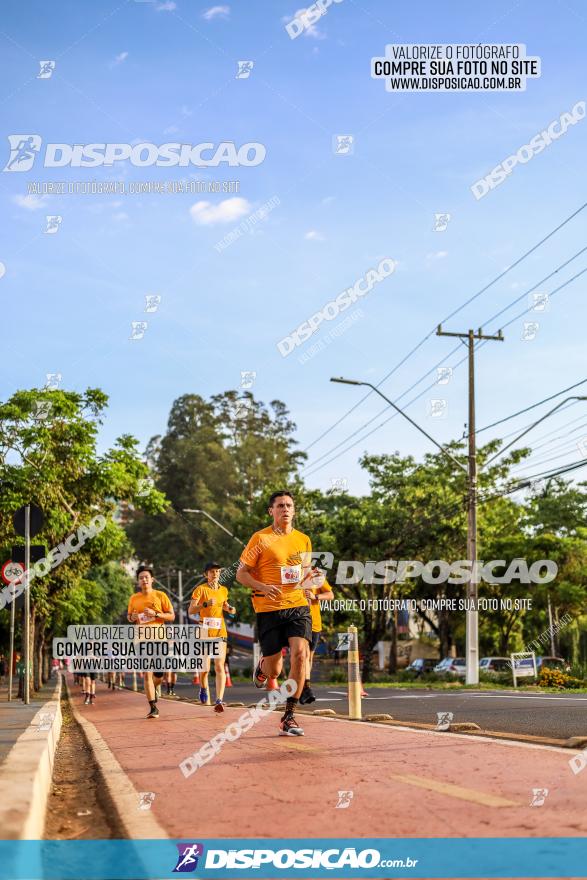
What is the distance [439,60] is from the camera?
16.5 metres

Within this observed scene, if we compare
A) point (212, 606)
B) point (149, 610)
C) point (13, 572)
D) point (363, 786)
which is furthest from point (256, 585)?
point (13, 572)

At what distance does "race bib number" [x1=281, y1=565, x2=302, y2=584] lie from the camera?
29.0ft

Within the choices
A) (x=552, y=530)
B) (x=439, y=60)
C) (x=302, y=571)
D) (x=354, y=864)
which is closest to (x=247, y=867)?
(x=354, y=864)

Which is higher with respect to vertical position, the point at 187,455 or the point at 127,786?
the point at 187,455

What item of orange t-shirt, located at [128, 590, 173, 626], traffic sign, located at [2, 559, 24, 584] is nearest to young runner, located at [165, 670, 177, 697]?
traffic sign, located at [2, 559, 24, 584]

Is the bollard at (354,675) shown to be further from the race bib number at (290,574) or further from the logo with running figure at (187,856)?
the logo with running figure at (187,856)

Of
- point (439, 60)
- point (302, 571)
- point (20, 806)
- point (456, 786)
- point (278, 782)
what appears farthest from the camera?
point (439, 60)

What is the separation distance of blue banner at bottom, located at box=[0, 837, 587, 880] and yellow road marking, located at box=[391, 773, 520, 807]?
820 mm

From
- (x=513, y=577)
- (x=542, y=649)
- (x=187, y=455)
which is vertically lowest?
(x=542, y=649)

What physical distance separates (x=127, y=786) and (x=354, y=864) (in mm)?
2553

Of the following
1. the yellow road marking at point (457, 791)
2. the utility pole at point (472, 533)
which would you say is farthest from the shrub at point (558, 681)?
the yellow road marking at point (457, 791)

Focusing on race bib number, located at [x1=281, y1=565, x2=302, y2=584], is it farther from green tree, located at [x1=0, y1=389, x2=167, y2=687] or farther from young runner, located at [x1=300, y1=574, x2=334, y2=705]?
green tree, located at [x1=0, y1=389, x2=167, y2=687]

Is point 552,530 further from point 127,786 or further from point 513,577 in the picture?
point 127,786

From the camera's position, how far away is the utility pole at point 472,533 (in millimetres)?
29062
